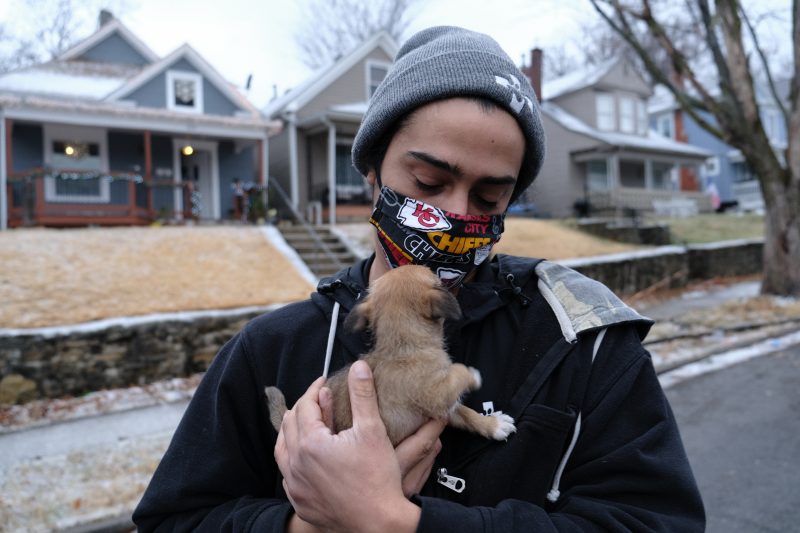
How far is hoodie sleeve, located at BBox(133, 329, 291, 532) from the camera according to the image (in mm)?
1580

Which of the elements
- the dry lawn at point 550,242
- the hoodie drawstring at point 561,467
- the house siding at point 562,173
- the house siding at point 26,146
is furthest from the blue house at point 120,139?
the hoodie drawstring at point 561,467

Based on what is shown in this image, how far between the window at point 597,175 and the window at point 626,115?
286 centimetres

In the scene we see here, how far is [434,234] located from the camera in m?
1.78

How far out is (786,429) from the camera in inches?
254

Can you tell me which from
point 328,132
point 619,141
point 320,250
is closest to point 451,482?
point 320,250

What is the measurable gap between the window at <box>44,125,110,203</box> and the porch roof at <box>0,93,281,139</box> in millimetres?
1097

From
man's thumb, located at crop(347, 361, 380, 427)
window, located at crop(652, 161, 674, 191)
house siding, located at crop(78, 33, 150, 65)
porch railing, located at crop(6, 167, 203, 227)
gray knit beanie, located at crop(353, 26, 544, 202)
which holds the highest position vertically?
house siding, located at crop(78, 33, 150, 65)

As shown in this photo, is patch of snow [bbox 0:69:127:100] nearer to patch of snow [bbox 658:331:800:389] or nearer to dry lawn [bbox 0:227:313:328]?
dry lawn [bbox 0:227:313:328]

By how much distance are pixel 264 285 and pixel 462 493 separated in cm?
1070

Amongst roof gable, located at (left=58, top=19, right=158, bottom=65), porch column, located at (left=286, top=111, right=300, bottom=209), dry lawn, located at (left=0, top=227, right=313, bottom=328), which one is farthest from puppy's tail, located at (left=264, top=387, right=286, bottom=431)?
roof gable, located at (left=58, top=19, right=158, bottom=65)

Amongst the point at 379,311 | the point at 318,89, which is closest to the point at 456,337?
the point at 379,311

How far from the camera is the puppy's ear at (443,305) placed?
1733 mm

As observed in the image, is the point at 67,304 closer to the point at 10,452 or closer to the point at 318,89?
the point at 10,452

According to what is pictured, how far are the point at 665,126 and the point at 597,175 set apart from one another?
1689 cm
